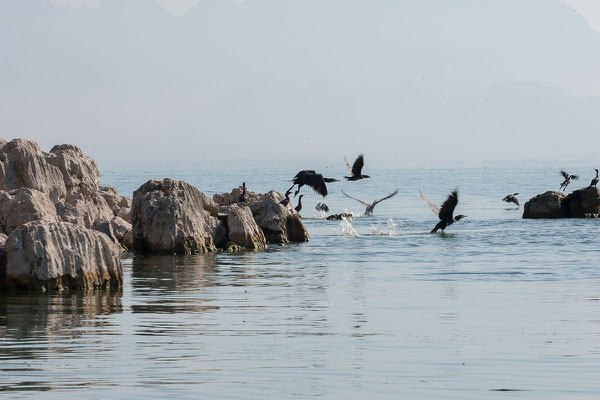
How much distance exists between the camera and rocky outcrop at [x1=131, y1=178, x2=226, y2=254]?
25469mm

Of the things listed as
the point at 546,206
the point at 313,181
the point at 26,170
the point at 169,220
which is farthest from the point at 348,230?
the point at 26,170

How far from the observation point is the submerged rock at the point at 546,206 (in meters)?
39.9

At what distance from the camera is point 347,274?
2211 cm

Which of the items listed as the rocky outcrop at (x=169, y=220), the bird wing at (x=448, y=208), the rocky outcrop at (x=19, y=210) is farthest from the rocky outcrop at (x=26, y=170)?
the bird wing at (x=448, y=208)

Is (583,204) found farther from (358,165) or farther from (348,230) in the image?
(358,165)

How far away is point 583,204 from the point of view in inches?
1556

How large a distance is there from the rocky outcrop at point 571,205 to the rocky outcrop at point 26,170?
21089 millimetres

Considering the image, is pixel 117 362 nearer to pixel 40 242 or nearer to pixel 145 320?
pixel 145 320

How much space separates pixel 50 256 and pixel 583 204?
27.0 metres

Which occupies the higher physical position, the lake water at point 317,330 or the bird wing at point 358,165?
the bird wing at point 358,165

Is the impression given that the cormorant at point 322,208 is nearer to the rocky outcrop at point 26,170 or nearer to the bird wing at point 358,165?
the bird wing at point 358,165

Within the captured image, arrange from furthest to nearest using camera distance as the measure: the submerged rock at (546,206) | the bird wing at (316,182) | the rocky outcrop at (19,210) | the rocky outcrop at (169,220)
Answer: the submerged rock at (546,206) → the bird wing at (316,182) → the rocky outcrop at (169,220) → the rocky outcrop at (19,210)

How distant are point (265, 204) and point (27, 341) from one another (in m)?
16.8

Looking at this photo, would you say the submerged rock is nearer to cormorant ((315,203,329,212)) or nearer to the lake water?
cormorant ((315,203,329,212))
